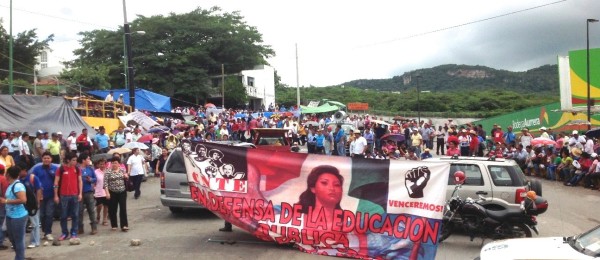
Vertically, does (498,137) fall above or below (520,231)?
above

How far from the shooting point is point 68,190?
388 inches

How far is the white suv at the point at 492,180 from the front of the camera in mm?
10195

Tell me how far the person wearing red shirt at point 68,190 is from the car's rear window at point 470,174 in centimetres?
724

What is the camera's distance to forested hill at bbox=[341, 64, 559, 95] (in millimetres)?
104438

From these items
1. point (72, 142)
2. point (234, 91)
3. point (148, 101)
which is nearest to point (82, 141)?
point (72, 142)

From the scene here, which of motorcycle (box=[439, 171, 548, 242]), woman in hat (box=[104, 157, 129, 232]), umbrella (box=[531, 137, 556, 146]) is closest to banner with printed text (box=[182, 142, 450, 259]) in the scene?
motorcycle (box=[439, 171, 548, 242])

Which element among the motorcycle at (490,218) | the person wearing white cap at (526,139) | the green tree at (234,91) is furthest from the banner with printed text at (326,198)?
the green tree at (234,91)

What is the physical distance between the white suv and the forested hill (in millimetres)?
92744

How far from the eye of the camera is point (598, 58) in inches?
1357

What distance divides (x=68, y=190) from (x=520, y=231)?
8.39 metres

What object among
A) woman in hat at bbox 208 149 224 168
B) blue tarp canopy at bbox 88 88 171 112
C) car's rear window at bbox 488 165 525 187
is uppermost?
blue tarp canopy at bbox 88 88 171 112

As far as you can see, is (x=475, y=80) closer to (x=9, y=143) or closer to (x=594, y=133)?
(x=594, y=133)

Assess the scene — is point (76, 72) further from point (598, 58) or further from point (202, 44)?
point (598, 58)

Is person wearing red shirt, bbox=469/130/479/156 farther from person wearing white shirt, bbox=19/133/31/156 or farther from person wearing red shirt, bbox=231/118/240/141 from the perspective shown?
person wearing white shirt, bbox=19/133/31/156
